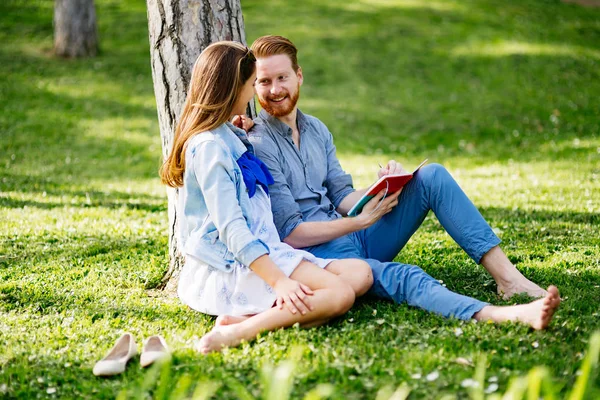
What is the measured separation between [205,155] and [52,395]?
4.70ft

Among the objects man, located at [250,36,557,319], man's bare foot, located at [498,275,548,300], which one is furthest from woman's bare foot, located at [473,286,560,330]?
man's bare foot, located at [498,275,548,300]

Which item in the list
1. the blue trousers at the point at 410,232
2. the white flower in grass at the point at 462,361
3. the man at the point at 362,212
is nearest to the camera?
the white flower in grass at the point at 462,361

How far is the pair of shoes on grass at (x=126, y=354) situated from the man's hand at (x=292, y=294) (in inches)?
25.7

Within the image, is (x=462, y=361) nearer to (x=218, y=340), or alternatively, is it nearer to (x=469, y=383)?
(x=469, y=383)

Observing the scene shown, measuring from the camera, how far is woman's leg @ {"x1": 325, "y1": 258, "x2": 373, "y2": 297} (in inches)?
153

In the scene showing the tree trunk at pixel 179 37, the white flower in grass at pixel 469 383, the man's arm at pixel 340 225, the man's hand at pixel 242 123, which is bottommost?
the white flower in grass at pixel 469 383

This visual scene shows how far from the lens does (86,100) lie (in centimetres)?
1402

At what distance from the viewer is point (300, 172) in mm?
4359

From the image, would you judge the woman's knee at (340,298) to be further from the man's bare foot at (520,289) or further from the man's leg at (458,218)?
the man's bare foot at (520,289)

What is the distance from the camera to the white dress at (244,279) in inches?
148

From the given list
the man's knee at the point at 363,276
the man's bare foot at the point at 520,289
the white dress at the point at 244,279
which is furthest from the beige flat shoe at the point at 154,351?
the man's bare foot at the point at 520,289

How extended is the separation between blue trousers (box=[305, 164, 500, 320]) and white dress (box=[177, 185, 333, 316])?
0.38 meters

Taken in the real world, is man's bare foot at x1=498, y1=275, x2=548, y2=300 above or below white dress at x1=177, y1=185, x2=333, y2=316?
below

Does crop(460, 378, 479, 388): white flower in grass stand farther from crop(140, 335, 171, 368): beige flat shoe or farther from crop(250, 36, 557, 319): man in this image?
crop(140, 335, 171, 368): beige flat shoe
